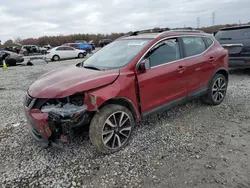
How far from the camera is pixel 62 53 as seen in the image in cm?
2014

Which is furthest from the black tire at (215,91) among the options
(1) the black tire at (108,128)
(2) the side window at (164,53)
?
(1) the black tire at (108,128)

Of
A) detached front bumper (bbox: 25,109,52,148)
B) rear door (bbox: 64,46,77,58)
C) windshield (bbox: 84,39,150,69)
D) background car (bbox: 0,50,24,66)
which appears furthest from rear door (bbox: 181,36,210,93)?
rear door (bbox: 64,46,77,58)

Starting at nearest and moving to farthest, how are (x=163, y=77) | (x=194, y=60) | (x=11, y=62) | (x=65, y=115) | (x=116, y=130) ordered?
1. (x=65, y=115)
2. (x=116, y=130)
3. (x=163, y=77)
4. (x=194, y=60)
5. (x=11, y=62)

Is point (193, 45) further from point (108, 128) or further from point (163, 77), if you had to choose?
point (108, 128)

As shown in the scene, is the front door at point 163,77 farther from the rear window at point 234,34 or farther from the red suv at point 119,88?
the rear window at point 234,34

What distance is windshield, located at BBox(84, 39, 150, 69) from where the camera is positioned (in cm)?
336

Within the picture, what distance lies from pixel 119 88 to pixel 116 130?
2.09 ft

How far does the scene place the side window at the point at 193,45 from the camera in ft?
13.2

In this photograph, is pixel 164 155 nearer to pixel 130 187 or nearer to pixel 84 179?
pixel 130 187

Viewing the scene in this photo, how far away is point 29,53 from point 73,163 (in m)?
29.0

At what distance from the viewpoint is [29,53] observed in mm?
28172

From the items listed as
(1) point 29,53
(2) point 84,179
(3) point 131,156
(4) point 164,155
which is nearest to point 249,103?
(4) point 164,155

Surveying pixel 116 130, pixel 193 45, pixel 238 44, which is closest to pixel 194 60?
pixel 193 45

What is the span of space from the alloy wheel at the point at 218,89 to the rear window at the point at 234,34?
329cm
